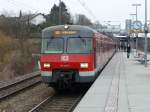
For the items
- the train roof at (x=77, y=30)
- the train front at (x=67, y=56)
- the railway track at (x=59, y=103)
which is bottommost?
the railway track at (x=59, y=103)

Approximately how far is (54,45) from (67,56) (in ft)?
2.92

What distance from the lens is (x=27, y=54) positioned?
1961 inches

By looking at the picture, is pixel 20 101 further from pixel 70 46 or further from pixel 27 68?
pixel 27 68

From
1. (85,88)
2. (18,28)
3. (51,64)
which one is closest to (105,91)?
(51,64)

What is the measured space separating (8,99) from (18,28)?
4425 centimetres

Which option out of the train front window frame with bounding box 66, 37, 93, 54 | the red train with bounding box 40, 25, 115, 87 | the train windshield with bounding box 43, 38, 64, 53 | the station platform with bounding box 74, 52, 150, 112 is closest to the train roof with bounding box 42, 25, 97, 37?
the red train with bounding box 40, 25, 115, 87

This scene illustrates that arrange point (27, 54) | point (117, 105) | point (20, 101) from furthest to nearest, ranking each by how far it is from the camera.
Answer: point (27, 54) < point (20, 101) < point (117, 105)

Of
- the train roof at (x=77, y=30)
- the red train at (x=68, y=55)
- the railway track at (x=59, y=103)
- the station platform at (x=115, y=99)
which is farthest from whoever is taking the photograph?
the train roof at (x=77, y=30)

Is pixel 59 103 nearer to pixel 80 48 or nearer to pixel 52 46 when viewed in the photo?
pixel 80 48

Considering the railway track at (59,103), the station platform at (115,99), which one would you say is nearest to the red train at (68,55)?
the railway track at (59,103)

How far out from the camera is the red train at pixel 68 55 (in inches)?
788

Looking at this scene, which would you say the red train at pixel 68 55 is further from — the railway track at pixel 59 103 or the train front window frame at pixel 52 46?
the railway track at pixel 59 103

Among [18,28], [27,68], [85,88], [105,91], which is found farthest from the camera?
[18,28]

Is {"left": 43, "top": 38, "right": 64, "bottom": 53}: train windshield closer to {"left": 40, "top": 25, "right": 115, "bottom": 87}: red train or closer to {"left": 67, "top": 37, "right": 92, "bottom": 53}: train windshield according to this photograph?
{"left": 40, "top": 25, "right": 115, "bottom": 87}: red train
